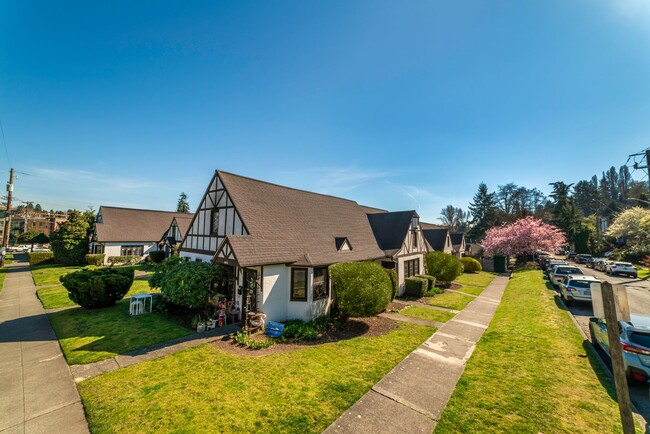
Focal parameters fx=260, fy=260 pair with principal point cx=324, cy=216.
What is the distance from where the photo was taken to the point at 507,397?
6957 mm

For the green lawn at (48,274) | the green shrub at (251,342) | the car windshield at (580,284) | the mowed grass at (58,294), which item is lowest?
the green shrub at (251,342)

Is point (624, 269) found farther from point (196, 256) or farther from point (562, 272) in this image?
point (196, 256)

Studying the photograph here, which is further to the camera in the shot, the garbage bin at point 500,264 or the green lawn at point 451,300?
the garbage bin at point 500,264

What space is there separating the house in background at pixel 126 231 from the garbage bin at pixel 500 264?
4623 cm

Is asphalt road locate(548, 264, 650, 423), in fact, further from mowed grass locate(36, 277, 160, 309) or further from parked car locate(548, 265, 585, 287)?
mowed grass locate(36, 277, 160, 309)

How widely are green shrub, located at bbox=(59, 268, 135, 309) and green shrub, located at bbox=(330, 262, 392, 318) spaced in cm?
1267

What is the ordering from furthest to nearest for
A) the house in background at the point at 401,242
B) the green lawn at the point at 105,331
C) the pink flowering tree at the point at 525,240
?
the pink flowering tree at the point at 525,240
the house in background at the point at 401,242
the green lawn at the point at 105,331

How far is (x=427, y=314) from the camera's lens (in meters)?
15.4

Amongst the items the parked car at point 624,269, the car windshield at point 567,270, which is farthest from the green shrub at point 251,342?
the parked car at point 624,269

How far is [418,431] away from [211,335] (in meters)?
9.10

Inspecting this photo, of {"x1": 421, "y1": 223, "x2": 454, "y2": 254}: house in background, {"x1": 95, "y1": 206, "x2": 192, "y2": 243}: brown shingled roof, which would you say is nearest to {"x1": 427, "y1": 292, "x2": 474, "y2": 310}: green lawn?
{"x1": 421, "y1": 223, "x2": 454, "y2": 254}: house in background

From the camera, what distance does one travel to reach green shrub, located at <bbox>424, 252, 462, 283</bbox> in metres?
23.6

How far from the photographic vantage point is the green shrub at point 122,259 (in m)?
33.5

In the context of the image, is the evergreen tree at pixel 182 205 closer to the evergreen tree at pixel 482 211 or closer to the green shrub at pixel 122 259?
the green shrub at pixel 122 259
